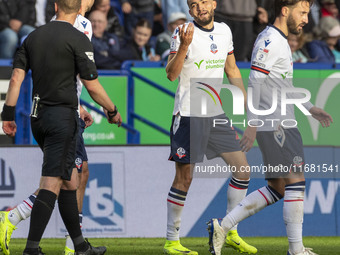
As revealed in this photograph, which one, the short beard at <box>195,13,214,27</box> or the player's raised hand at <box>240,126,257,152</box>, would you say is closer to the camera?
the player's raised hand at <box>240,126,257,152</box>

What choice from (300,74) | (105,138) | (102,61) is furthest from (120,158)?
(300,74)

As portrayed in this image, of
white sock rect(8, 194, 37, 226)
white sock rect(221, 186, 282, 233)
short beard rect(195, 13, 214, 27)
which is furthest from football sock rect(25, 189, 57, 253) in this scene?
short beard rect(195, 13, 214, 27)

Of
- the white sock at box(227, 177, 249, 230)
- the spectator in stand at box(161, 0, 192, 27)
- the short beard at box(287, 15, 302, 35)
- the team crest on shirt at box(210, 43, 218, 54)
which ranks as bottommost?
the white sock at box(227, 177, 249, 230)

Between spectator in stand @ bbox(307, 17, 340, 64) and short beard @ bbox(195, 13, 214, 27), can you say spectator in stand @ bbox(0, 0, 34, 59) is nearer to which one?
spectator in stand @ bbox(307, 17, 340, 64)

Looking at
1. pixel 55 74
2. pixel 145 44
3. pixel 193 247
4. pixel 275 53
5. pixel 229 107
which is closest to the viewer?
pixel 55 74

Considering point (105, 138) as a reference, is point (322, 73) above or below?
above

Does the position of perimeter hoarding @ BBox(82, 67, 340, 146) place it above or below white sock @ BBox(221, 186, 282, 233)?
above

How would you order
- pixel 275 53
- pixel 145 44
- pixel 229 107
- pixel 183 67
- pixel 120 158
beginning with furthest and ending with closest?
1. pixel 145 44
2. pixel 229 107
3. pixel 120 158
4. pixel 183 67
5. pixel 275 53

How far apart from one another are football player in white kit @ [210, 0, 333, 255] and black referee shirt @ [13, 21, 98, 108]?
149 cm

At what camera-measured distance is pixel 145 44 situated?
531 inches

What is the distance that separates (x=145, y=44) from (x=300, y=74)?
8.31 ft

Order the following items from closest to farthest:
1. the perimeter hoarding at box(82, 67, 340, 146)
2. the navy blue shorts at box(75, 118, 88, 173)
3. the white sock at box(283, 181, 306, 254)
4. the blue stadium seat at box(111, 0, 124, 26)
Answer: the white sock at box(283, 181, 306, 254)
the navy blue shorts at box(75, 118, 88, 173)
the perimeter hoarding at box(82, 67, 340, 146)
the blue stadium seat at box(111, 0, 124, 26)

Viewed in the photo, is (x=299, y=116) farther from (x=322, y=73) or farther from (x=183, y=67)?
(x=183, y=67)

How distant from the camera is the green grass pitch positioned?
8.50 metres
